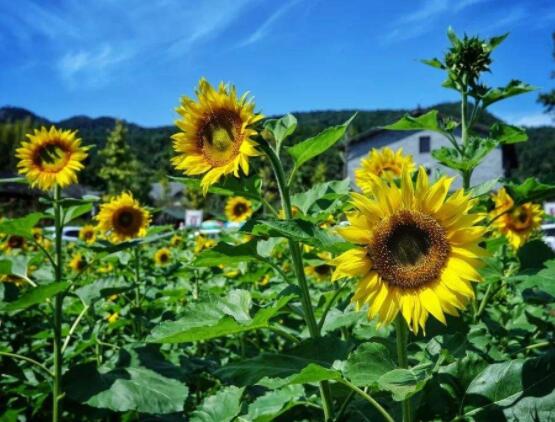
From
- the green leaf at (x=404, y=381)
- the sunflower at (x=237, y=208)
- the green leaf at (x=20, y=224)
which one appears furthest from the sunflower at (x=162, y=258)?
the green leaf at (x=404, y=381)

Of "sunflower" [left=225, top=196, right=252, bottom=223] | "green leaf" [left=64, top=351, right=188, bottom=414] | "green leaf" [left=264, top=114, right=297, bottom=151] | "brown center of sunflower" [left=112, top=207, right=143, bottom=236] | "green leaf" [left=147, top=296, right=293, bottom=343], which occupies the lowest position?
"green leaf" [left=64, top=351, right=188, bottom=414]

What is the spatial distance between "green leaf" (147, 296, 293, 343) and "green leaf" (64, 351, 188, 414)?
719 millimetres

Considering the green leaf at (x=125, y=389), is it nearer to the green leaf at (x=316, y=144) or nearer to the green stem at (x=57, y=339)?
the green stem at (x=57, y=339)

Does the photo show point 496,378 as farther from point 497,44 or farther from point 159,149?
point 159,149

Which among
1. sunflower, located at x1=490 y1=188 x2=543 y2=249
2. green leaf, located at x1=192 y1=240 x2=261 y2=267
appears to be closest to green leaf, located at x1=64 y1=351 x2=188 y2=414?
green leaf, located at x1=192 y1=240 x2=261 y2=267

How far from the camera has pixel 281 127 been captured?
1.89 metres

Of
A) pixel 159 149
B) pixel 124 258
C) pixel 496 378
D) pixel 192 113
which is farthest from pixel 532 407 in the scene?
pixel 159 149

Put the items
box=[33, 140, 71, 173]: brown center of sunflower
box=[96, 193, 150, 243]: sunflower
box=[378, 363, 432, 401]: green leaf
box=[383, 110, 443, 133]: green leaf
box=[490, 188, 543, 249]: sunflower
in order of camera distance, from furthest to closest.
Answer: box=[96, 193, 150, 243]: sunflower < box=[490, 188, 543, 249]: sunflower < box=[33, 140, 71, 173]: brown center of sunflower < box=[383, 110, 443, 133]: green leaf < box=[378, 363, 432, 401]: green leaf

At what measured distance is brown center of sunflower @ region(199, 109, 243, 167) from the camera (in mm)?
1902

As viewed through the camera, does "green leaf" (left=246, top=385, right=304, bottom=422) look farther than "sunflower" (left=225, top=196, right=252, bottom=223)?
No

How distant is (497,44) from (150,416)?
258 centimetres

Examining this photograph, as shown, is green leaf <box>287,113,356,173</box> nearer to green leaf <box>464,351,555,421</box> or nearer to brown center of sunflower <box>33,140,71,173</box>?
green leaf <box>464,351,555,421</box>

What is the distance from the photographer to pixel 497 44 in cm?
244

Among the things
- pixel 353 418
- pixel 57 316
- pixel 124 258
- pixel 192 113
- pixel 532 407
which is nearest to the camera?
pixel 532 407
